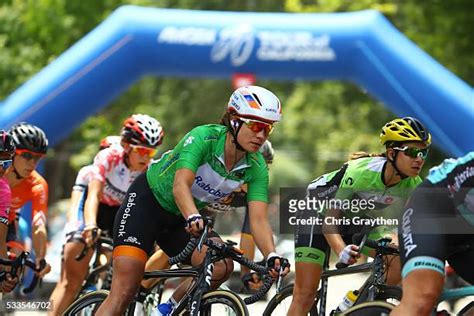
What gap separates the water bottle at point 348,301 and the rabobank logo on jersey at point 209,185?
1.19 m

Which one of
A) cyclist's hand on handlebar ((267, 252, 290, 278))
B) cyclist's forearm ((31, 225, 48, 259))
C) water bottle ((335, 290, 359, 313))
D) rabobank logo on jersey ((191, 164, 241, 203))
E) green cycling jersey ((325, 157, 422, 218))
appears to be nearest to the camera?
cyclist's hand on handlebar ((267, 252, 290, 278))

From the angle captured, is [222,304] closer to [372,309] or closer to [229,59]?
[372,309]

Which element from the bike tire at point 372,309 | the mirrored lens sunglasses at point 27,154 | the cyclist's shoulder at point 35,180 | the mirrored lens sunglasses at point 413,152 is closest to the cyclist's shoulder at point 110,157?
the cyclist's shoulder at point 35,180

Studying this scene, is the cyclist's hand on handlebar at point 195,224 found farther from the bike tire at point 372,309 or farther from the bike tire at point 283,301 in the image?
the bike tire at point 283,301

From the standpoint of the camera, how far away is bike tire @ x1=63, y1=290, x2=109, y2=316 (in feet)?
27.1

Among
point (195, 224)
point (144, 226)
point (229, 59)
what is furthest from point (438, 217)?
point (229, 59)

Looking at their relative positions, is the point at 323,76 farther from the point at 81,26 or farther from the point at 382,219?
the point at 81,26

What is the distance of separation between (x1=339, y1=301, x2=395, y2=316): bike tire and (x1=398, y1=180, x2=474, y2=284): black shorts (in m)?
0.48

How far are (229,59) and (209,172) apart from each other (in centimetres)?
914

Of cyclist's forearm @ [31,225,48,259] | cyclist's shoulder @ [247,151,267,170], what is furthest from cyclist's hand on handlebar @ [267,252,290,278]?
cyclist's forearm @ [31,225,48,259]

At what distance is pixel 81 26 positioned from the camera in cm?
2634

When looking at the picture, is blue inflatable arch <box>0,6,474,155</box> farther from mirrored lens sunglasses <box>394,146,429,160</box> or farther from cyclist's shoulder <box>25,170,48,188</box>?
mirrored lens sunglasses <box>394,146,429,160</box>

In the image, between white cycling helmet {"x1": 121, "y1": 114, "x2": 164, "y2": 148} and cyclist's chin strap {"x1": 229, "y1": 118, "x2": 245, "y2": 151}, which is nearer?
cyclist's chin strap {"x1": 229, "y1": 118, "x2": 245, "y2": 151}

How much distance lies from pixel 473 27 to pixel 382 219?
1645 cm
